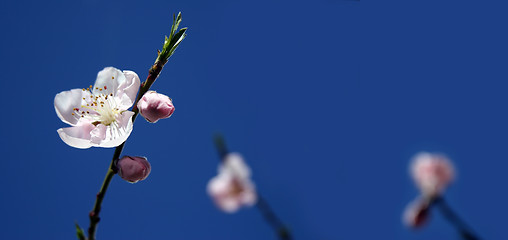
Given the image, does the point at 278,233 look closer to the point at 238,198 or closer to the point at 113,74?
the point at 113,74

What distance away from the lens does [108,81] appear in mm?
1010

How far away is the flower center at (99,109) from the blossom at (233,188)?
1.81m

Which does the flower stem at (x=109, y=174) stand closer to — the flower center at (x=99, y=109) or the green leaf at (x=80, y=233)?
the green leaf at (x=80, y=233)

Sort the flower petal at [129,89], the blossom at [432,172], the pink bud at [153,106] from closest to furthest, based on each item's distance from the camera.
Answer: the pink bud at [153,106] → the flower petal at [129,89] → the blossom at [432,172]

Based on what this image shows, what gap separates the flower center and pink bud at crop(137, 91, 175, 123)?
18 centimetres

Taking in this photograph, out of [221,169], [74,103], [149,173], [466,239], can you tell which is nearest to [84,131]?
[74,103]

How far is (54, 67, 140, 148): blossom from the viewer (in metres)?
0.87

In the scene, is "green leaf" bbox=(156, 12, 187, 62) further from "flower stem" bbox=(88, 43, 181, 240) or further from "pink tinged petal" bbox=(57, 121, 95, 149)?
"pink tinged petal" bbox=(57, 121, 95, 149)

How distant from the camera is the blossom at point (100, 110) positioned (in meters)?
0.87

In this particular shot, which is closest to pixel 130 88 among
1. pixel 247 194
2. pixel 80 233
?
pixel 80 233

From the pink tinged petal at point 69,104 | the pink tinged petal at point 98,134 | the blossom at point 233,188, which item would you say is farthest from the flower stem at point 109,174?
the blossom at point 233,188

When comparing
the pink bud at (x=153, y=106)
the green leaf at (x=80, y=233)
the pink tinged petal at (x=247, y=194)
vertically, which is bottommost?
the green leaf at (x=80, y=233)

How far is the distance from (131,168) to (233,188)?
7.35ft

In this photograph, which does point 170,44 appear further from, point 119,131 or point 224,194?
point 224,194
